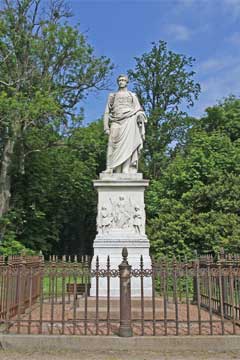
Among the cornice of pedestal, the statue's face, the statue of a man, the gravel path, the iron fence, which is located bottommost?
the gravel path

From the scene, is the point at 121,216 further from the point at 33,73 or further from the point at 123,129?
the point at 33,73

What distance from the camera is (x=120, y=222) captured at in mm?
10898

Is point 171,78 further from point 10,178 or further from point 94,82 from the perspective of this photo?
point 10,178

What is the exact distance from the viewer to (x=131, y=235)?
35.2ft

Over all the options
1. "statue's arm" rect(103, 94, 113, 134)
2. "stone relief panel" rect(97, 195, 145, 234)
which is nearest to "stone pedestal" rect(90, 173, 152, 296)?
"stone relief panel" rect(97, 195, 145, 234)

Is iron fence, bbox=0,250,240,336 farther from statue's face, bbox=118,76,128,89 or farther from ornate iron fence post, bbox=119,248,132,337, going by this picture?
statue's face, bbox=118,76,128,89

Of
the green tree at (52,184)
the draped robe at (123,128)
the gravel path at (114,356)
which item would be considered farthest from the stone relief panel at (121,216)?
the green tree at (52,184)

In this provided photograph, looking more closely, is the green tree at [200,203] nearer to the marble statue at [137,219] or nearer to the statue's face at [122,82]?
the marble statue at [137,219]

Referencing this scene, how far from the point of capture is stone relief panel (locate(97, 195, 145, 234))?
1086 centimetres

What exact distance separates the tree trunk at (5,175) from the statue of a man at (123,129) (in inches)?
471

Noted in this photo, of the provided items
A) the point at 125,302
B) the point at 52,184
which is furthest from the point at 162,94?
the point at 125,302

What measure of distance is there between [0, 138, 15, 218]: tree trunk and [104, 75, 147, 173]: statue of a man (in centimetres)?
1197

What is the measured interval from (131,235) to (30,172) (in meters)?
16.0

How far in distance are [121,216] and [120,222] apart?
0.16 m
